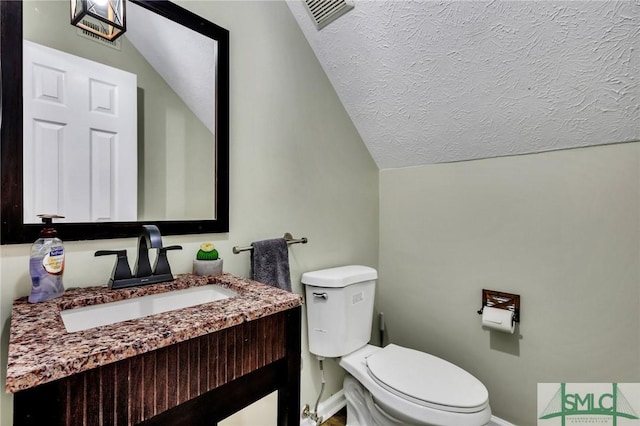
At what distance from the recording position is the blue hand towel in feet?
4.24

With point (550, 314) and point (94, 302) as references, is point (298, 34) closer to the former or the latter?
point (94, 302)

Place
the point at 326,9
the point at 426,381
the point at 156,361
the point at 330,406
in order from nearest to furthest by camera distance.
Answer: the point at 156,361, the point at 426,381, the point at 326,9, the point at 330,406

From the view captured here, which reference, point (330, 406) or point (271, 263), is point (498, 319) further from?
point (271, 263)

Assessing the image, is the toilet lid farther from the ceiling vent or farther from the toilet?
the ceiling vent

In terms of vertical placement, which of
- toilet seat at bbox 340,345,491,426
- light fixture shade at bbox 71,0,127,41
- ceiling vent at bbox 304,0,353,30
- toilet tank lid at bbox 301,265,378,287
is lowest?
toilet seat at bbox 340,345,491,426

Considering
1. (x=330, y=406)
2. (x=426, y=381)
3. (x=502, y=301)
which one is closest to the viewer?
(x=426, y=381)

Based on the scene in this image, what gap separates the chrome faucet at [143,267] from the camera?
904mm

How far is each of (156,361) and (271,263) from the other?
69cm

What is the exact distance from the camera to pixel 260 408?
96cm

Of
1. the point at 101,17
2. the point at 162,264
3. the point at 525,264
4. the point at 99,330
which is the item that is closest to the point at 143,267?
the point at 162,264

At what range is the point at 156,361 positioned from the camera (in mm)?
661

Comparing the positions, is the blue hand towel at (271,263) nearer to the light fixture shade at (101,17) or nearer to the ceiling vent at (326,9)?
the light fixture shade at (101,17)

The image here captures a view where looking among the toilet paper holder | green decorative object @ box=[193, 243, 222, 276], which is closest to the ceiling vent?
green decorative object @ box=[193, 243, 222, 276]

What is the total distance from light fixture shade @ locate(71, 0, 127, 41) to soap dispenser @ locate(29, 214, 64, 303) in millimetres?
590
